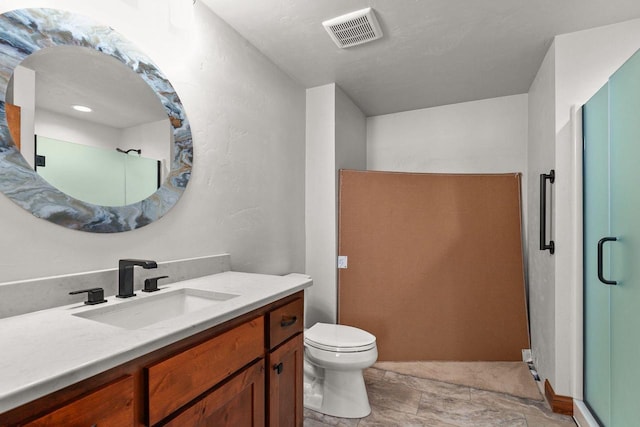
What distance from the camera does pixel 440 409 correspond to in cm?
204

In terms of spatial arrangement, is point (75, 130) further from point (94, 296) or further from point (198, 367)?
point (198, 367)

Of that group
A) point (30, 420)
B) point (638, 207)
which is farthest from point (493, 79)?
point (30, 420)

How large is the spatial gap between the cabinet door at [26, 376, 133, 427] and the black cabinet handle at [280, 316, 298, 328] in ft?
2.19

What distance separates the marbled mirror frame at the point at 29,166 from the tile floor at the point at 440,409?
4.90 ft

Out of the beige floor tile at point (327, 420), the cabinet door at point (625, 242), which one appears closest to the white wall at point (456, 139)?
the cabinet door at point (625, 242)

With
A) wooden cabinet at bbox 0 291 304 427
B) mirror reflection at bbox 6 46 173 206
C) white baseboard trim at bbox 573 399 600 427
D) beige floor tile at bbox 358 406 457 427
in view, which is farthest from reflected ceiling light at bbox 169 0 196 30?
white baseboard trim at bbox 573 399 600 427

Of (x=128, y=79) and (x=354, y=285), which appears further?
(x=354, y=285)

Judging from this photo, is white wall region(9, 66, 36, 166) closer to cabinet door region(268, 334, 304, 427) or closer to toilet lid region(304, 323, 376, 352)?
cabinet door region(268, 334, 304, 427)

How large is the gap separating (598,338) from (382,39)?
6.82 feet

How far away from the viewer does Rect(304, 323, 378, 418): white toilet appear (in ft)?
6.37

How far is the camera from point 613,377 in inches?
61.2

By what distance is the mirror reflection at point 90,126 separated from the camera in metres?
1.12

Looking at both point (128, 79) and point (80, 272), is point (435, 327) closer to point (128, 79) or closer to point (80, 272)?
point (80, 272)

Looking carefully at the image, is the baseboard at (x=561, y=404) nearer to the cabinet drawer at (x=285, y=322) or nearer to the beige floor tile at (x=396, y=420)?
the beige floor tile at (x=396, y=420)
